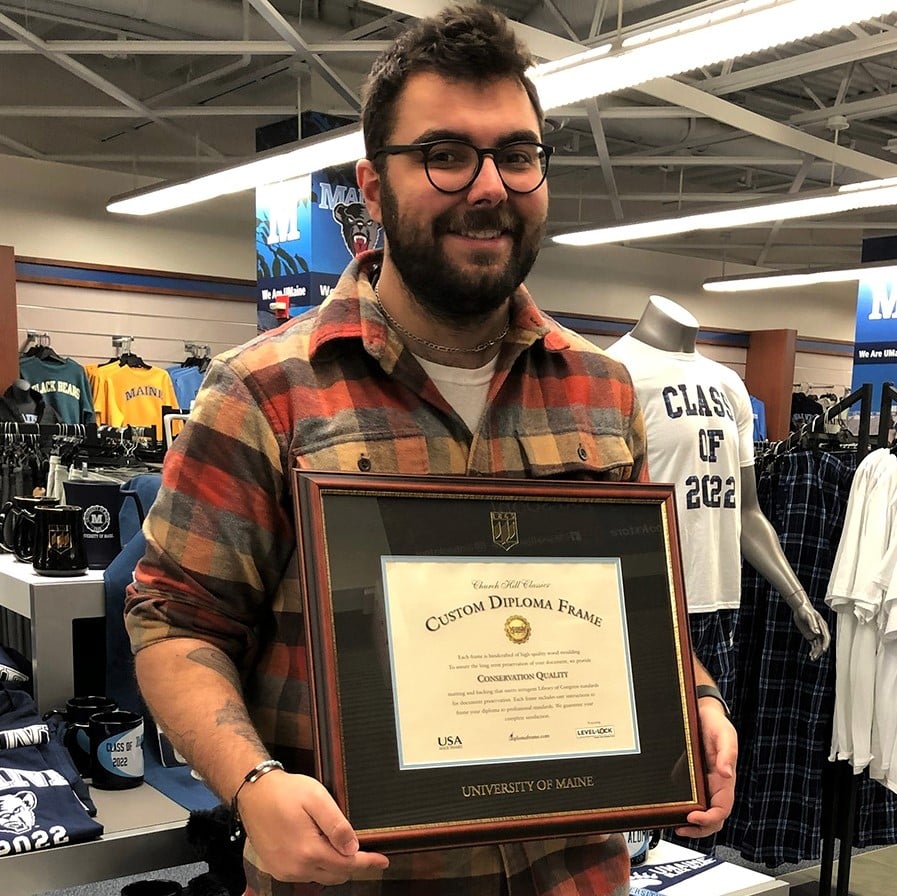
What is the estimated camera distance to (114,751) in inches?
78.2

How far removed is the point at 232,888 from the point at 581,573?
1.18 metres

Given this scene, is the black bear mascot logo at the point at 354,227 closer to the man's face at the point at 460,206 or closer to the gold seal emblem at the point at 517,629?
the man's face at the point at 460,206

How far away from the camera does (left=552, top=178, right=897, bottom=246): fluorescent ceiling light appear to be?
19.0 feet

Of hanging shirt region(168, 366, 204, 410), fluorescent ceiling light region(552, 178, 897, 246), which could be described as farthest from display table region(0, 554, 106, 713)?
hanging shirt region(168, 366, 204, 410)

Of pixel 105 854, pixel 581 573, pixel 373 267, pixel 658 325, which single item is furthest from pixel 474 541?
pixel 658 325

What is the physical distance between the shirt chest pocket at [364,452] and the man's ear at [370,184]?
270 millimetres

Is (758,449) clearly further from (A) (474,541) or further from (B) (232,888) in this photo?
(A) (474,541)

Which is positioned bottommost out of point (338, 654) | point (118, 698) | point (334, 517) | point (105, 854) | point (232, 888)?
point (232, 888)

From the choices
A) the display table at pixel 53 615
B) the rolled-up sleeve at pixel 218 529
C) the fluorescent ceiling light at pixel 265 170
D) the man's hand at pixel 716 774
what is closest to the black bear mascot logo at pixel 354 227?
the fluorescent ceiling light at pixel 265 170

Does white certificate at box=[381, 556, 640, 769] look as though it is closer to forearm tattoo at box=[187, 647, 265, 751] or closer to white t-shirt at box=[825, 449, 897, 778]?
forearm tattoo at box=[187, 647, 265, 751]

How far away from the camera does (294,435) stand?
1.12 meters

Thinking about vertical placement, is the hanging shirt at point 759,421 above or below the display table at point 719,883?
above

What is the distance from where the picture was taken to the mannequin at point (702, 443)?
9.45ft

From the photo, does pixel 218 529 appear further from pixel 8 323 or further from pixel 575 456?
pixel 8 323
